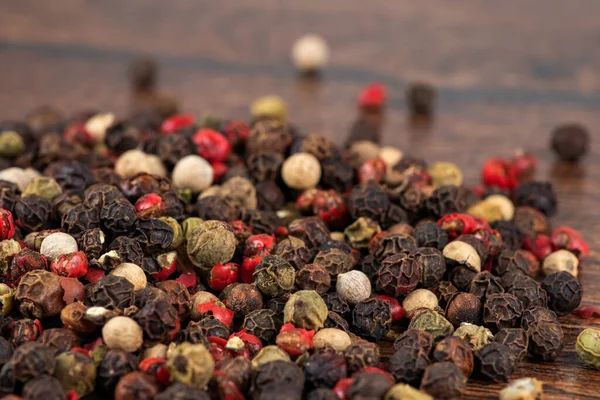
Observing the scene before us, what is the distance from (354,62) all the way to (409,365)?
93.4 inches

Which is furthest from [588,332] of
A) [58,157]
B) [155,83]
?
[155,83]

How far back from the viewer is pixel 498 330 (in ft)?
5.95

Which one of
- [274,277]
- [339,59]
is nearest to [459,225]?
[274,277]

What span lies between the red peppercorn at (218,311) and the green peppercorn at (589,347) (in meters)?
0.76

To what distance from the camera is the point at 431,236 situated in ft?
6.53

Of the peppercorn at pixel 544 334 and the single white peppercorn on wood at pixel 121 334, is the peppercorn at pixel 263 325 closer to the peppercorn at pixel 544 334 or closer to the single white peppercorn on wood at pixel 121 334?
the single white peppercorn on wood at pixel 121 334

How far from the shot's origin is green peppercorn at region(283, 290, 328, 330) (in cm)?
170

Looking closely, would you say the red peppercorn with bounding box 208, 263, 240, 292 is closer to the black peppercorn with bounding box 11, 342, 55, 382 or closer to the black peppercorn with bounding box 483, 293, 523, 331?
the black peppercorn with bounding box 11, 342, 55, 382

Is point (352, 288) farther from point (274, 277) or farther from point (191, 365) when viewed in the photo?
point (191, 365)

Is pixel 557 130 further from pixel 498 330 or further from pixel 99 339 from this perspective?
pixel 99 339

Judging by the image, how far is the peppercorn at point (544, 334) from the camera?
176 cm

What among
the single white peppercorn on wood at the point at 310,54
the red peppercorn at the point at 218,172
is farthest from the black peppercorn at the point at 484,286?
the single white peppercorn on wood at the point at 310,54

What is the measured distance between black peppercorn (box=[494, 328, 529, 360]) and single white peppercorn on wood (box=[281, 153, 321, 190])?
693 millimetres

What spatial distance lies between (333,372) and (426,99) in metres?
1.85
